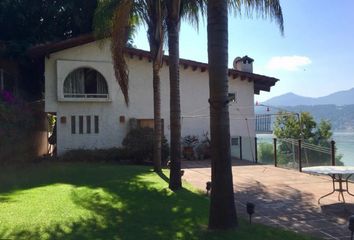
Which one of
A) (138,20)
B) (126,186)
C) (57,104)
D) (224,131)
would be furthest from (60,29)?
(224,131)

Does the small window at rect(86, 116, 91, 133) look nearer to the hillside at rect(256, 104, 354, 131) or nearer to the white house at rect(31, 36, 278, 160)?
the white house at rect(31, 36, 278, 160)

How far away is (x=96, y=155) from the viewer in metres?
18.7

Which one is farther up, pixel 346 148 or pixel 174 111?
pixel 174 111

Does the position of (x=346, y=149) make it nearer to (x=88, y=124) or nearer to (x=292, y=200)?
(x=292, y=200)

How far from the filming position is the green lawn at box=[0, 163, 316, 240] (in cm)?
652

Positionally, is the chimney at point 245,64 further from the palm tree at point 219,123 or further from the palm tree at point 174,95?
the palm tree at point 219,123

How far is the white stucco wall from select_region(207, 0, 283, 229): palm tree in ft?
40.2

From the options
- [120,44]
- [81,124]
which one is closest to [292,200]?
[120,44]

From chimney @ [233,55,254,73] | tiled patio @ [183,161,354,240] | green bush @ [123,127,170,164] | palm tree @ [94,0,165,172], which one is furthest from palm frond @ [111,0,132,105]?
chimney @ [233,55,254,73]

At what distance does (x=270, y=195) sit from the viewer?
10250mm

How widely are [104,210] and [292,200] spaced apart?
4.11 meters

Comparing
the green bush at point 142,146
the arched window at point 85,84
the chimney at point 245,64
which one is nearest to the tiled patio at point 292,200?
the green bush at point 142,146

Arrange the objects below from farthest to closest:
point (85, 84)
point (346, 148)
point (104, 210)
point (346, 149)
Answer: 1. point (85, 84)
2. point (346, 149)
3. point (346, 148)
4. point (104, 210)

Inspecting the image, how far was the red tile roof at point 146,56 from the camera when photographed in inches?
742
